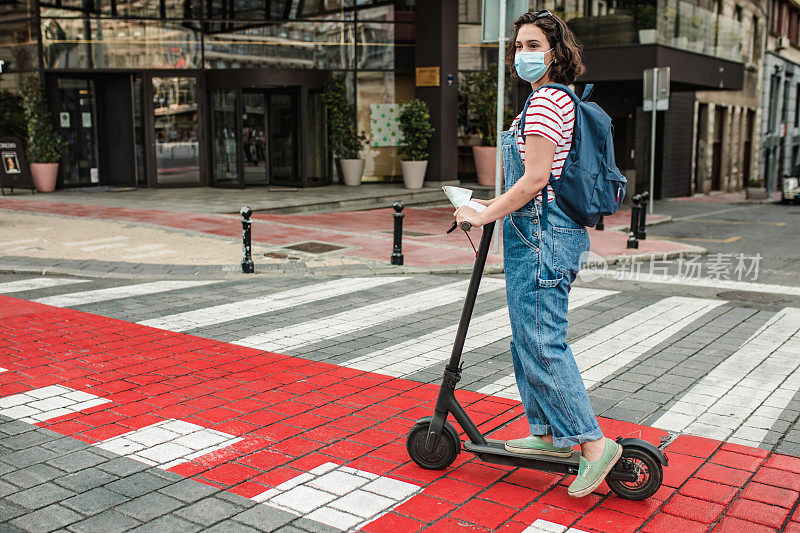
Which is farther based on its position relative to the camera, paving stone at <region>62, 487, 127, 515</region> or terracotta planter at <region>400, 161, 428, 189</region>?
terracotta planter at <region>400, 161, 428, 189</region>

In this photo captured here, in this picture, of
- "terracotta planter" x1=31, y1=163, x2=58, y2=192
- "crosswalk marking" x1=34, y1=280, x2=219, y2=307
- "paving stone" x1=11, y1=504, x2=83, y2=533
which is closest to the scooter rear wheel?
"paving stone" x1=11, y1=504, x2=83, y2=533

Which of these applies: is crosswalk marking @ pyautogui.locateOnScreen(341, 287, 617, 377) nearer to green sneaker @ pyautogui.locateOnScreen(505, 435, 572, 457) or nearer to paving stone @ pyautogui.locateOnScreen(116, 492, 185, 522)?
green sneaker @ pyautogui.locateOnScreen(505, 435, 572, 457)

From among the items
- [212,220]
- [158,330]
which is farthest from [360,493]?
[212,220]

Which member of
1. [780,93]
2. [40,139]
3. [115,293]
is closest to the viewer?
[115,293]

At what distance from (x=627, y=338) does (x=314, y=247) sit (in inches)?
246

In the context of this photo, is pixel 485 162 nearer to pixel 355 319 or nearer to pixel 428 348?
pixel 355 319

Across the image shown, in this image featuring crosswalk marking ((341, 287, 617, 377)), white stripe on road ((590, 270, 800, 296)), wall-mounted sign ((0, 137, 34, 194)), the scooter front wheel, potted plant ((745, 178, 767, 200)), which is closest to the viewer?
the scooter front wheel

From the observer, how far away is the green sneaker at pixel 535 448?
12.5ft

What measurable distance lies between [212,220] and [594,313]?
8907 millimetres

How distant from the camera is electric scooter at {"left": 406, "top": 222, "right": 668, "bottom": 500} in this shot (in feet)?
12.0

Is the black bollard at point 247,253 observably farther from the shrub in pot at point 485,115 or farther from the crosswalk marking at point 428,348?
the shrub in pot at point 485,115

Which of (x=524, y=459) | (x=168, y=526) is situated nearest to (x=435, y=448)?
(x=524, y=459)

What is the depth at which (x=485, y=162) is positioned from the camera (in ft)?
72.6

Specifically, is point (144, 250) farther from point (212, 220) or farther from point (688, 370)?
point (688, 370)
